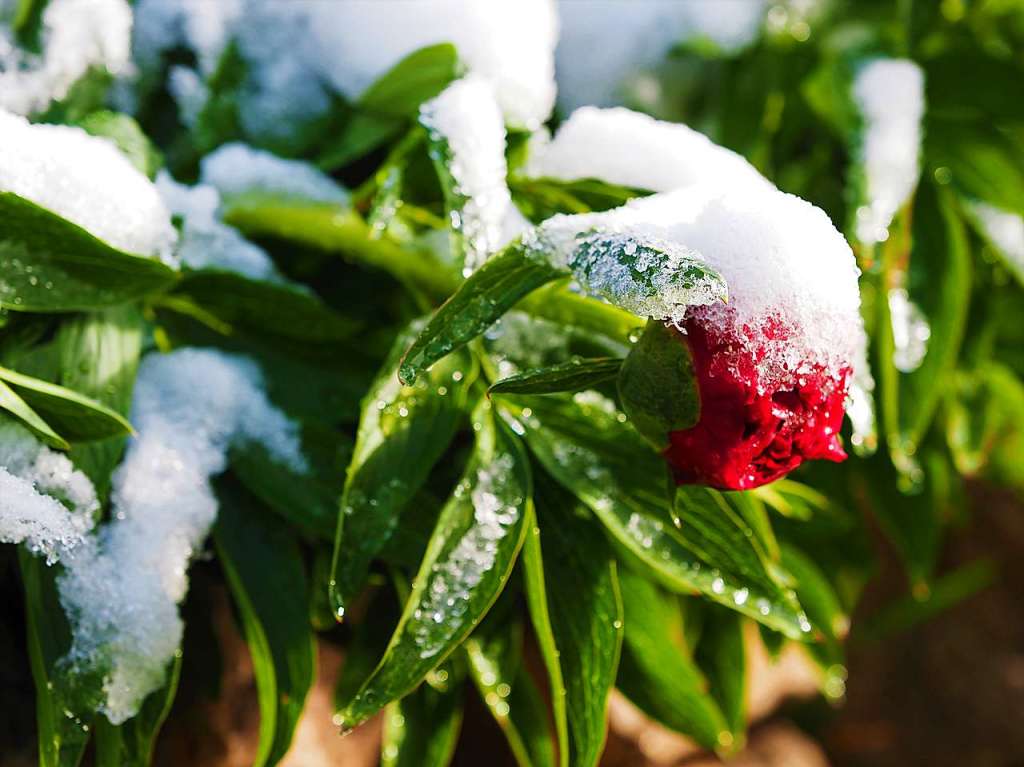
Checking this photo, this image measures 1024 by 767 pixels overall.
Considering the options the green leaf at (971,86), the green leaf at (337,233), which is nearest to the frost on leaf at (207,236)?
the green leaf at (337,233)

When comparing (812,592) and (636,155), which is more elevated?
(636,155)

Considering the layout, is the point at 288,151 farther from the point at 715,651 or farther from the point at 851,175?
the point at 715,651

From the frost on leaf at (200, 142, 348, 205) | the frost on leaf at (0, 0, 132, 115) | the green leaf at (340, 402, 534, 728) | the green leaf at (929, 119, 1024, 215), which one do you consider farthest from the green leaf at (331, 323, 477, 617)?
the green leaf at (929, 119, 1024, 215)

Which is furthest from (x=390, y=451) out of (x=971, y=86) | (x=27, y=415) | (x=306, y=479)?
(x=971, y=86)

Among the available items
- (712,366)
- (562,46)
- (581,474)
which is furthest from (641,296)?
(562,46)

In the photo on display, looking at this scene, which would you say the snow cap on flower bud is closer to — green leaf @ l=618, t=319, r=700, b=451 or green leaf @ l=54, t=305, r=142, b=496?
green leaf @ l=618, t=319, r=700, b=451

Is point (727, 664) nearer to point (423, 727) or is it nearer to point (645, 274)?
point (423, 727)

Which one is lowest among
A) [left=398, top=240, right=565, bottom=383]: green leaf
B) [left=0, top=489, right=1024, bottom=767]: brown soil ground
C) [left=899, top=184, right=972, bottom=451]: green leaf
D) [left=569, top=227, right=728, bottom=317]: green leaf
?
[left=0, top=489, right=1024, bottom=767]: brown soil ground
